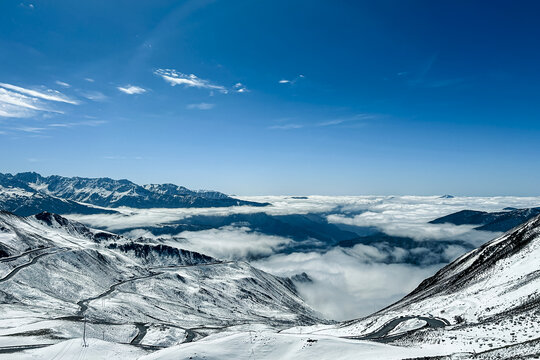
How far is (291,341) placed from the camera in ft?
123

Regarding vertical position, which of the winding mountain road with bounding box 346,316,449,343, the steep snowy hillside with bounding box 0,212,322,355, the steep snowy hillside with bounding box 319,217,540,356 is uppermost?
the steep snowy hillside with bounding box 319,217,540,356

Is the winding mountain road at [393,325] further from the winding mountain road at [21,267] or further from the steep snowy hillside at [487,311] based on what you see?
the winding mountain road at [21,267]

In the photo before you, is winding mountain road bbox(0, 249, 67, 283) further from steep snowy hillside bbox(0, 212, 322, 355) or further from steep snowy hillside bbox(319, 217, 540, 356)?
steep snowy hillside bbox(319, 217, 540, 356)

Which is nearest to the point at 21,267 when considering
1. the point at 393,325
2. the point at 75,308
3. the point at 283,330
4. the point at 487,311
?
the point at 75,308

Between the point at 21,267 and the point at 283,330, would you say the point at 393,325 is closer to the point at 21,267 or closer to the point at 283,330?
the point at 283,330

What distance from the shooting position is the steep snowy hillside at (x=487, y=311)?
3466 centimetres

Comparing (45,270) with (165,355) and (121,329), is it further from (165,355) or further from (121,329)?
(165,355)

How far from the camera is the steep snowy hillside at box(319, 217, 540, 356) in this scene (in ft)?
114

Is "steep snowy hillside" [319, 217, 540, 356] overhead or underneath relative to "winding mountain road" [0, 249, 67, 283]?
overhead

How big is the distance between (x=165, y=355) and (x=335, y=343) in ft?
61.2

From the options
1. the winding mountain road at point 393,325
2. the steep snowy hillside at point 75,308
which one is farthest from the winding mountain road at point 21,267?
the winding mountain road at point 393,325

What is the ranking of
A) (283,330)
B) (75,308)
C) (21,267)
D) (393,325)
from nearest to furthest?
(393,325)
(283,330)
(75,308)
(21,267)

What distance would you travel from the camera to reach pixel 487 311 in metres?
59.4

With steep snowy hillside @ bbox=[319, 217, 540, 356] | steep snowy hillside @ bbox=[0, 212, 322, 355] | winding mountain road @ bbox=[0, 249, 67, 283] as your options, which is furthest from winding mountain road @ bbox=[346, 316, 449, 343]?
winding mountain road @ bbox=[0, 249, 67, 283]
